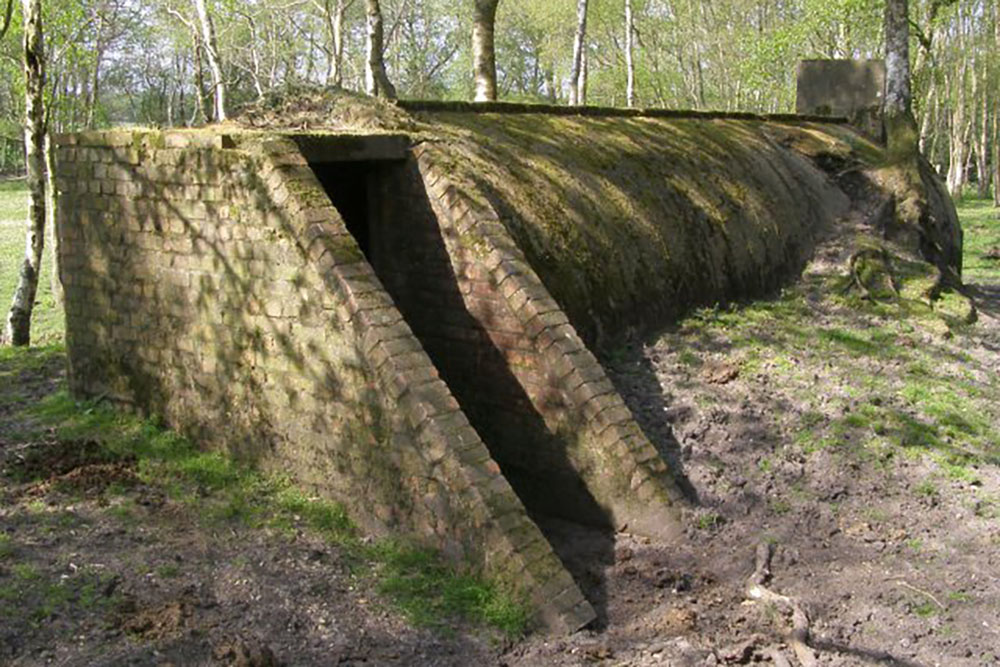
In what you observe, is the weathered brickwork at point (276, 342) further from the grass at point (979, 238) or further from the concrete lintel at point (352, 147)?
the grass at point (979, 238)

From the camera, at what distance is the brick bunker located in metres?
6.29

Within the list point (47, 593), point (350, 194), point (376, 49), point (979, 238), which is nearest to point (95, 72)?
point (376, 49)

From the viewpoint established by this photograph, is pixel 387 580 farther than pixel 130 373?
No

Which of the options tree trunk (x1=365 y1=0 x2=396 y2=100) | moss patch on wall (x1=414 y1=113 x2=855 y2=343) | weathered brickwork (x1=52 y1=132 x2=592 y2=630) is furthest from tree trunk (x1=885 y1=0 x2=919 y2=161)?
weathered brickwork (x1=52 y1=132 x2=592 y2=630)

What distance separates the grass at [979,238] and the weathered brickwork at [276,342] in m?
15.8

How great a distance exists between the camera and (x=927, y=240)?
1423cm

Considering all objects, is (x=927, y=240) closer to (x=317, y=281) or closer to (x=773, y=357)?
(x=773, y=357)

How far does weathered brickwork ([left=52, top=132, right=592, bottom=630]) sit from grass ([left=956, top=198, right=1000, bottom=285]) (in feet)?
51.7

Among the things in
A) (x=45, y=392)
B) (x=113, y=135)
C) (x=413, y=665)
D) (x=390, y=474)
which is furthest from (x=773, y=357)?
(x=45, y=392)

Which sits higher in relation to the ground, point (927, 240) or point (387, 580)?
point (927, 240)

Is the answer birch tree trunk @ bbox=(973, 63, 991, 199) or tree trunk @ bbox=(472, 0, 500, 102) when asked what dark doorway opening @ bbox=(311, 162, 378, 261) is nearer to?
tree trunk @ bbox=(472, 0, 500, 102)

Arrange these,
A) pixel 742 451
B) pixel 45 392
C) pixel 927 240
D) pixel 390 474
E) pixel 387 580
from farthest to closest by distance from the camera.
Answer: pixel 927 240
pixel 45 392
pixel 742 451
pixel 390 474
pixel 387 580

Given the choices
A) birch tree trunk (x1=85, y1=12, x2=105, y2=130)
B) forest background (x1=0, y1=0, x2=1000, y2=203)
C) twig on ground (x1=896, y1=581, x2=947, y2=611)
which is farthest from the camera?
forest background (x1=0, y1=0, x2=1000, y2=203)

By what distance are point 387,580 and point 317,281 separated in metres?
2.15
